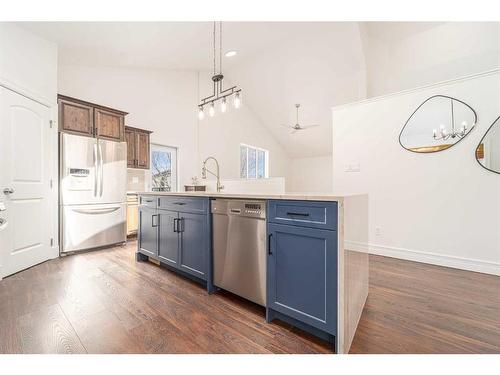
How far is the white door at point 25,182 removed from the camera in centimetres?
252

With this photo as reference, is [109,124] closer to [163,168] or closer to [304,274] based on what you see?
[163,168]

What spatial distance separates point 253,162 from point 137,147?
13.3ft

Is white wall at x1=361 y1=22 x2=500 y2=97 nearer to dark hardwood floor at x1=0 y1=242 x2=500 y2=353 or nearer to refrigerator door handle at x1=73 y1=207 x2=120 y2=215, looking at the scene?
dark hardwood floor at x1=0 y1=242 x2=500 y2=353

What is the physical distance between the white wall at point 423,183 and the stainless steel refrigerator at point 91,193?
3424mm

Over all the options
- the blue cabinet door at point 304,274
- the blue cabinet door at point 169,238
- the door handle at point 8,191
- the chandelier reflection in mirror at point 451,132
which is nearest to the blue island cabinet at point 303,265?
the blue cabinet door at point 304,274

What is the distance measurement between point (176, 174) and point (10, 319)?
389 centimetres

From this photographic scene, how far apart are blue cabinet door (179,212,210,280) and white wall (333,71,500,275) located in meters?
2.49

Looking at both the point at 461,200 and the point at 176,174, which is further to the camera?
the point at 176,174

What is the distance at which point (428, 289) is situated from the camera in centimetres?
223

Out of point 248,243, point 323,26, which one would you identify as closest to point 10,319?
point 248,243

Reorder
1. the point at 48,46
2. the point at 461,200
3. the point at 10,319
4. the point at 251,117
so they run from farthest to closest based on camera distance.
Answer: the point at 251,117, the point at 48,46, the point at 461,200, the point at 10,319

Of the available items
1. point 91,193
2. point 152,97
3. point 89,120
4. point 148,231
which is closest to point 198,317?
point 148,231

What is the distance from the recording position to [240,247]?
6.14 feet
